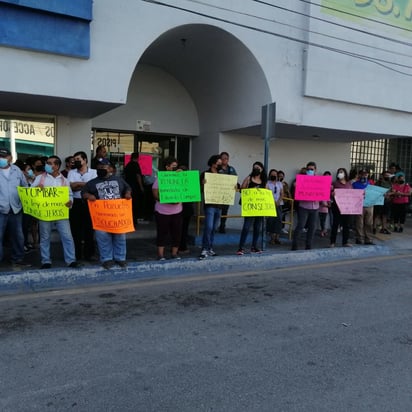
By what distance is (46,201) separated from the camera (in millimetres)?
6309

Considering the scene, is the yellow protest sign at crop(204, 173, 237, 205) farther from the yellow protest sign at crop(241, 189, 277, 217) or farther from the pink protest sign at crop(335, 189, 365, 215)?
the pink protest sign at crop(335, 189, 365, 215)

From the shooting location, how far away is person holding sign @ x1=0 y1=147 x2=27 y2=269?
634cm

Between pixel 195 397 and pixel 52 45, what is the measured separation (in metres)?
5.95

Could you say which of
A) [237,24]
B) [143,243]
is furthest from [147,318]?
[237,24]

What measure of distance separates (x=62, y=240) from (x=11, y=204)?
0.88 metres

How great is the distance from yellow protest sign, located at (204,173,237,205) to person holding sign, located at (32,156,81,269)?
7.57 ft

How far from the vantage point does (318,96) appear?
33.7ft

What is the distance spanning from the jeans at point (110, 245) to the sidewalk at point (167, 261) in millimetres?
189

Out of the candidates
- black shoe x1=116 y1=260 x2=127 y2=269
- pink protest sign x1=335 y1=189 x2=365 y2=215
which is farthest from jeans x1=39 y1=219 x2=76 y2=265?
pink protest sign x1=335 y1=189 x2=365 y2=215

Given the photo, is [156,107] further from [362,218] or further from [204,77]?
[362,218]

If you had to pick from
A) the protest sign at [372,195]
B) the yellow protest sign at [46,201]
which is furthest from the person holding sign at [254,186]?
the yellow protest sign at [46,201]

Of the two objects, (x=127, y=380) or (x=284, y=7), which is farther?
(x=284, y=7)

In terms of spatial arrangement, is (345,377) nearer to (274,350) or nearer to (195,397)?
(274,350)

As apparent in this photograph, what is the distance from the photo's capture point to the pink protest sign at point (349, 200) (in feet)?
30.2
